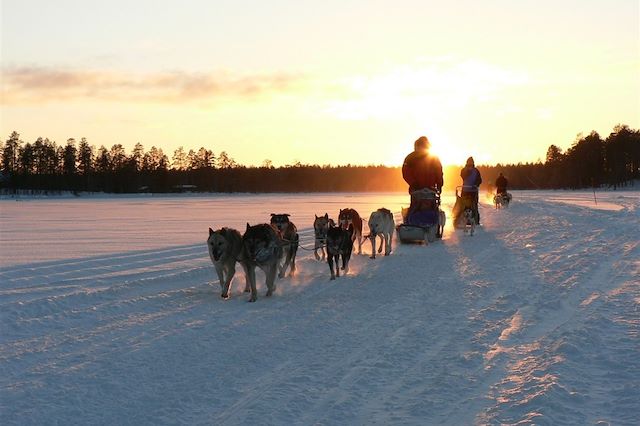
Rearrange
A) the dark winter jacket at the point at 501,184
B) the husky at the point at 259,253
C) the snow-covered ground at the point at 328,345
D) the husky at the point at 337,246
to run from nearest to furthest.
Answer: the snow-covered ground at the point at 328,345
the husky at the point at 259,253
the husky at the point at 337,246
the dark winter jacket at the point at 501,184

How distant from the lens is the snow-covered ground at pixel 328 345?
3.88 m

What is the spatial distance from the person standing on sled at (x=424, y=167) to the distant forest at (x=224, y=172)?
205 ft

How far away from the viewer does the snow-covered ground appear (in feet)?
12.7

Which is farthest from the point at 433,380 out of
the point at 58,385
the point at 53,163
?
the point at 53,163

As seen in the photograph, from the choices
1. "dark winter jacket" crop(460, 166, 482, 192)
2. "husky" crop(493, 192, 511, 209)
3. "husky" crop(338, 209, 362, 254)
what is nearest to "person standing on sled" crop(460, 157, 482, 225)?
"dark winter jacket" crop(460, 166, 482, 192)

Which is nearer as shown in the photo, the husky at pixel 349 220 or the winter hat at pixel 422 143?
the husky at pixel 349 220

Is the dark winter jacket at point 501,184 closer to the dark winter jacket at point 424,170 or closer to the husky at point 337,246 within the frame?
the dark winter jacket at point 424,170

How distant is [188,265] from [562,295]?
5827 millimetres

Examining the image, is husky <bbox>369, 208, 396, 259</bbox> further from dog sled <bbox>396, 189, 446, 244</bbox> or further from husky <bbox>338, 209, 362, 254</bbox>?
dog sled <bbox>396, 189, 446, 244</bbox>

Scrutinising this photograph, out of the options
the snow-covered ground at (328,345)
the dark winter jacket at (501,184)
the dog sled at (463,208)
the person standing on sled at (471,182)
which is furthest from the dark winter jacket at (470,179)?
the dark winter jacket at (501,184)

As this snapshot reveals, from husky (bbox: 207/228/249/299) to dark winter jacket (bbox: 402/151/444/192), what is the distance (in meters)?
7.68

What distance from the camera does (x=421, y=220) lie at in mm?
14398

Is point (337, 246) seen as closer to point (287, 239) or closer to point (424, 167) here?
point (287, 239)

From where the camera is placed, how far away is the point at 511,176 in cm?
13050
